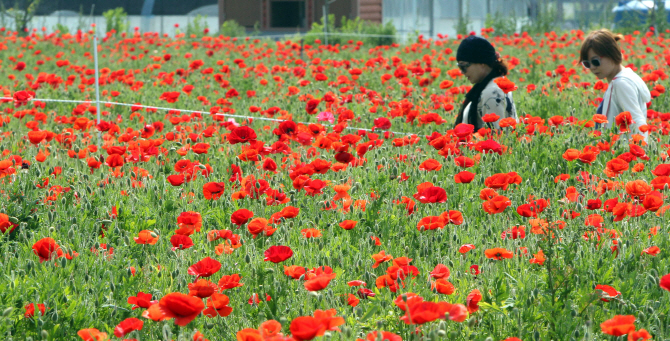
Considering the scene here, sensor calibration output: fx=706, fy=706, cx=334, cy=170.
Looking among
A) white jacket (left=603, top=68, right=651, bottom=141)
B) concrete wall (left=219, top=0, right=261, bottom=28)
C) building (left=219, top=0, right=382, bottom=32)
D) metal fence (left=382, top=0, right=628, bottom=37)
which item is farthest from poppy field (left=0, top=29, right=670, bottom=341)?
concrete wall (left=219, top=0, right=261, bottom=28)

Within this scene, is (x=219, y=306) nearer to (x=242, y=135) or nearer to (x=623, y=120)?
(x=242, y=135)

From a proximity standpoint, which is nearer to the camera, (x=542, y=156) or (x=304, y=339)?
(x=304, y=339)

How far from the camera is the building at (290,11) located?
25359mm

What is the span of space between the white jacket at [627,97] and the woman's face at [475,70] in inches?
37.0

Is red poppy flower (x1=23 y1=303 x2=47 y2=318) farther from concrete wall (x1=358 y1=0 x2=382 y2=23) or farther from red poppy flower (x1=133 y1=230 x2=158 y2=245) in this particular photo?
concrete wall (x1=358 y1=0 x2=382 y2=23)

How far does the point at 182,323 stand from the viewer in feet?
6.22

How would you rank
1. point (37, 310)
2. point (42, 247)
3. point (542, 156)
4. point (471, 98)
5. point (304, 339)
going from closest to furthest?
1. point (304, 339)
2. point (37, 310)
3. point (42, 247)
4. point (542, 156)
5. point (471, 98)

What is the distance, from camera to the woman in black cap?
547cm

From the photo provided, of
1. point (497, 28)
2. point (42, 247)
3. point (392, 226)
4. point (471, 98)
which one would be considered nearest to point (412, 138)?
point (471, 98)

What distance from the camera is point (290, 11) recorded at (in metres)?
33.2

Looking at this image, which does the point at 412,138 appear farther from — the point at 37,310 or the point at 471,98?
the point at 37,310

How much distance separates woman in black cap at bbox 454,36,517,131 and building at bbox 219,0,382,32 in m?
17.9

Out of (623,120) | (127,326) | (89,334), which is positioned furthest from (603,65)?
(89,334)

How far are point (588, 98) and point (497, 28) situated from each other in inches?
550
